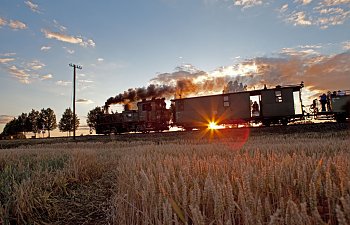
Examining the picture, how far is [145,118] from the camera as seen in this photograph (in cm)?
3562

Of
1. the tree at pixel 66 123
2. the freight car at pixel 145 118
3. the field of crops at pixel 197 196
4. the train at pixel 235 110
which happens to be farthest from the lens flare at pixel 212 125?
the tree at pixel 66 123

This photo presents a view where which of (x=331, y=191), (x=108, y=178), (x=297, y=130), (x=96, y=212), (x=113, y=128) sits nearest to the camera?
(x=331, y=191)

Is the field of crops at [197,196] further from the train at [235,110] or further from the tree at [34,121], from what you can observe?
the tree at [34,121]

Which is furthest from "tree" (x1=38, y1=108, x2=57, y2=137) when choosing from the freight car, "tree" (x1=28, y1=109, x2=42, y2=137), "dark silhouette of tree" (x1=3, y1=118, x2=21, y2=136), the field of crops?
the field of crops

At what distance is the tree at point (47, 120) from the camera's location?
321ft

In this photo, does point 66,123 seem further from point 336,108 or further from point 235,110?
point 336,108

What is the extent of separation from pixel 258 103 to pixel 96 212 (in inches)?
1031

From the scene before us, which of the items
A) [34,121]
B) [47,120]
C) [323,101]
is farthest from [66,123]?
[323,101]

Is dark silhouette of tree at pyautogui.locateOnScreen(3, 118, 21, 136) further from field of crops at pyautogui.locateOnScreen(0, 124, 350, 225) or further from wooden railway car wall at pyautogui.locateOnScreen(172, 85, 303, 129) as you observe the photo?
field of crops at pyautogui.locateOnScreen(0, 124, 350, 225)

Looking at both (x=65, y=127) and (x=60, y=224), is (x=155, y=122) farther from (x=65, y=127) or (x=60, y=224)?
(x=65, y=127)

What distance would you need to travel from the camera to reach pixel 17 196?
3.86m

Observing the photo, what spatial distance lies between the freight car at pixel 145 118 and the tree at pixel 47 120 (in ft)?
225

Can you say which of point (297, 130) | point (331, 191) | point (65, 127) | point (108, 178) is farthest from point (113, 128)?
point (65, 127)

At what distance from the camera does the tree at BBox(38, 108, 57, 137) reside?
321ft
